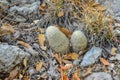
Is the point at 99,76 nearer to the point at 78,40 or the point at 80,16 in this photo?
the point at 78,40

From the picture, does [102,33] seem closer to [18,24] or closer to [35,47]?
[35,47]

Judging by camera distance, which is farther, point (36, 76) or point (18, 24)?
point (18, 24)

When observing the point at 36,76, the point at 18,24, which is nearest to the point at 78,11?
the point at 18,24

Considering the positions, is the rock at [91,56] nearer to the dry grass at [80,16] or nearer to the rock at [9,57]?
the dry grass at [80,16]

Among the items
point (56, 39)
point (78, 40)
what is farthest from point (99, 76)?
point (56, 39)

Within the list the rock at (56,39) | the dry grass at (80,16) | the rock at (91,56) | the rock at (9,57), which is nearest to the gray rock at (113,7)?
the dry grass at (80,16)

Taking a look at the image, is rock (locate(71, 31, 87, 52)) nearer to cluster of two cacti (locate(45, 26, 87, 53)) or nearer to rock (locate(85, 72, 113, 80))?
cluster of two cacti (locate(45, 26, 87, 53))
